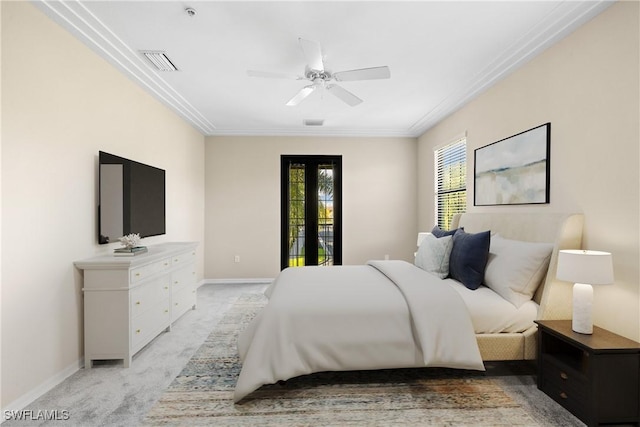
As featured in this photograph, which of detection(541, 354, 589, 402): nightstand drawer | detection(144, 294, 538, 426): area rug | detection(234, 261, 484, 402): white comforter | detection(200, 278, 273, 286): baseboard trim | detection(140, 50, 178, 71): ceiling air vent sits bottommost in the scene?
detection(144, 294, 538, 426): area rug

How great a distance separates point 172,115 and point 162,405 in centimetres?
358

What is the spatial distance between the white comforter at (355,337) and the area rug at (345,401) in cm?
19

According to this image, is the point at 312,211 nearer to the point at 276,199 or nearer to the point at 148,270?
the point at 276,199

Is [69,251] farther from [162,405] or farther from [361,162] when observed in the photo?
[361,162]

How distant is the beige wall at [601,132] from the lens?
196cm

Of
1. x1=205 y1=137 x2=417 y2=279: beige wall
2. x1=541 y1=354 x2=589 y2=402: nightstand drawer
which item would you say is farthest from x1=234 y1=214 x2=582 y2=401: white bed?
x1=205 y1=137 x2=417 y2=279: beige wall

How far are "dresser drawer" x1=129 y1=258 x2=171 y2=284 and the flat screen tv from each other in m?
0.43

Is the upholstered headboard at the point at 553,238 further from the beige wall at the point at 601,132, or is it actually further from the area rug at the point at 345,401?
the area rug at the point at 345,401

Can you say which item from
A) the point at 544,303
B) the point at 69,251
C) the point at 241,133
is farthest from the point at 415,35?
the point at 241,133

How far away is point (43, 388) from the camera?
6.92ft

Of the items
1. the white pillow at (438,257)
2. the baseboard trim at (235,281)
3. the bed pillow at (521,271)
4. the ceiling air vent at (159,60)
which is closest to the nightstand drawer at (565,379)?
the bed pillow at (521,271)

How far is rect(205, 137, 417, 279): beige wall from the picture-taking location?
550cm

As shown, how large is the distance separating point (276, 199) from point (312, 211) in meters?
0.68

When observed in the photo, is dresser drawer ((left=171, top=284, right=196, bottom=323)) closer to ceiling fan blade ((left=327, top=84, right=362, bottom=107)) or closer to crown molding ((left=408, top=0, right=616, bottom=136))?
ceiling fan blade ((left=327, top=84, right=362, bottom=107))
